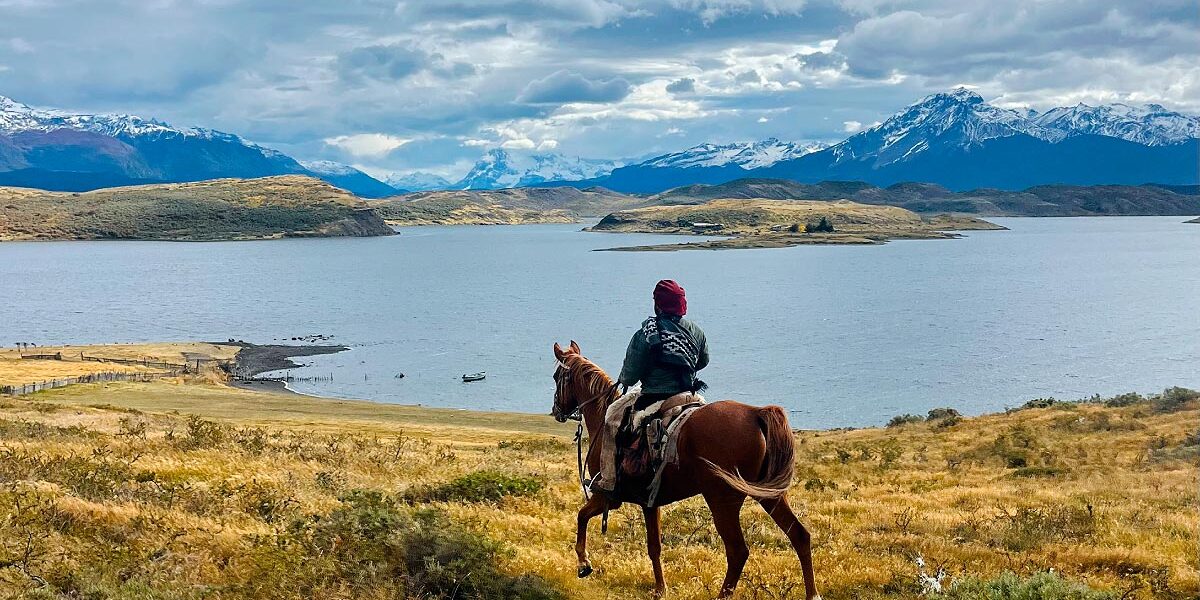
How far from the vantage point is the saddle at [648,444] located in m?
10.1

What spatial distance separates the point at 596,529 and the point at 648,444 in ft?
13.3

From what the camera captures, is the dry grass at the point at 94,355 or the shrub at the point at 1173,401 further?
the dry grass at the point at 94,355

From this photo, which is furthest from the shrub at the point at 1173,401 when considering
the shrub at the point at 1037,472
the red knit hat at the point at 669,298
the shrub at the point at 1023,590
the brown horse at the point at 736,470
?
the red knit hat at the point at 669,298

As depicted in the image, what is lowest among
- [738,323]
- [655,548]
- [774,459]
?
[738,323]

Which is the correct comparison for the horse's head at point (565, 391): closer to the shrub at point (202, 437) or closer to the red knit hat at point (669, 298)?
the red knit hat at point (669, 298)

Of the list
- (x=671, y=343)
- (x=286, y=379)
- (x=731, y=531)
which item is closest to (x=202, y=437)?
(x=671, y=343)

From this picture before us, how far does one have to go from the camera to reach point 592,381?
11.4 metres

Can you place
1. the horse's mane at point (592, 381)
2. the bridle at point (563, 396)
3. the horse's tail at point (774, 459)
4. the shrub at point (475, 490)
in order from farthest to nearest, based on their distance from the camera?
the shrub at point (475, 490), the bridle at point (563, 396), the horse's mane at point (592, 381), the horse's tail at point (774, 459)

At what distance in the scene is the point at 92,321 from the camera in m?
106

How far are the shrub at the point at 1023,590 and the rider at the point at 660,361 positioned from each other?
12.2ft

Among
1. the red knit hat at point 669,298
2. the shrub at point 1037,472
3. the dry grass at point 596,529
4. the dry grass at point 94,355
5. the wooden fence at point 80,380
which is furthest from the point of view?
the dry grass at point 94,355

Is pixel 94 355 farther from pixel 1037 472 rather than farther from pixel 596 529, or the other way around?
pixel 1037 472

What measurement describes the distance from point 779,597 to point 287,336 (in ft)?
318

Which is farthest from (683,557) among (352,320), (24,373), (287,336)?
(352,320)
